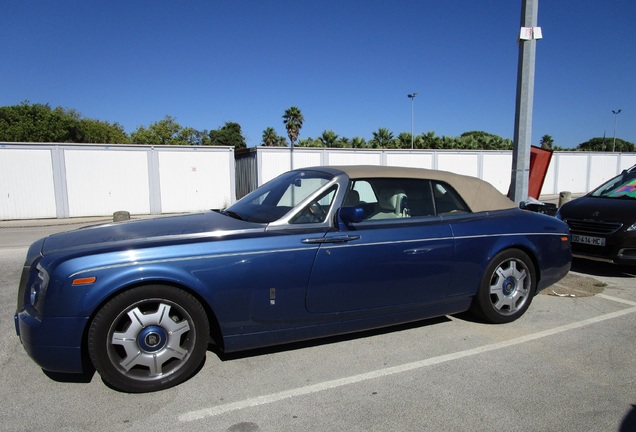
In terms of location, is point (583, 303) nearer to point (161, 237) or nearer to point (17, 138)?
point (161, 237)

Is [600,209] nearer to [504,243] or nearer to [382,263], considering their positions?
[504,243]

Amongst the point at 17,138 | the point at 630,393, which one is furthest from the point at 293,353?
the point at 17,138

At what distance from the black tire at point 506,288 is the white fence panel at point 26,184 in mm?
18899

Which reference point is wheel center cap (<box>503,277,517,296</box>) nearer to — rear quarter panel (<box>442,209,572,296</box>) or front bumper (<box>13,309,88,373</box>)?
rear quarter panel (<box>442,209,572,296</box>)

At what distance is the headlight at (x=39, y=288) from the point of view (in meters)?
2.75

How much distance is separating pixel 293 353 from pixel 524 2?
597 cm

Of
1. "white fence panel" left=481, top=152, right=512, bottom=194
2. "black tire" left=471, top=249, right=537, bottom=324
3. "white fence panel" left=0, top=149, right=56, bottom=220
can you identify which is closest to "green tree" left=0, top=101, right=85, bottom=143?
"white fence panel" left=0, top=149, right=56, bottom=220

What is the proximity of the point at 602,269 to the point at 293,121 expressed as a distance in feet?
116

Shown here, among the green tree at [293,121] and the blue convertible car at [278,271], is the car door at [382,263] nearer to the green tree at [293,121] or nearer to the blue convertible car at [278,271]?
the blue convertible car at [278,271]

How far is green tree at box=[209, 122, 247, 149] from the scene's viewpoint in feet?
269

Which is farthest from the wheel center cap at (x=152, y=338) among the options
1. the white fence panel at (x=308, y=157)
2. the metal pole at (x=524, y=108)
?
the white fence panel at (x=308, y=157)

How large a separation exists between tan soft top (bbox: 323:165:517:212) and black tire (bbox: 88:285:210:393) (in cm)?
181

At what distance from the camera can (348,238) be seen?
135 inches

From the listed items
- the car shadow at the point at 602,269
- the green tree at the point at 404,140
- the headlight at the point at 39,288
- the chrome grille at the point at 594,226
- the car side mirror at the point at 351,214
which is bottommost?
the car shadow at the point at 602,269
